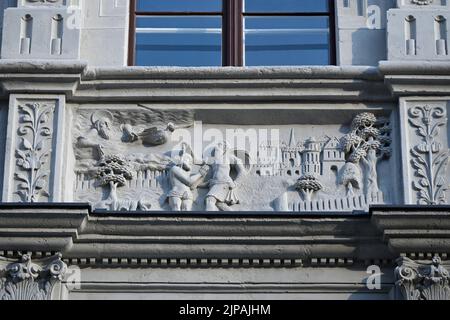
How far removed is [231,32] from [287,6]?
554 mm

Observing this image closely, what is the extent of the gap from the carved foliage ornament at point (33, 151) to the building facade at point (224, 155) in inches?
0.5

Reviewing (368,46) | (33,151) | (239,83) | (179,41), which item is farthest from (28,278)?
(368,46)

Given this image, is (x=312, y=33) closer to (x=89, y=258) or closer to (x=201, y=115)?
(x=201, y=115)

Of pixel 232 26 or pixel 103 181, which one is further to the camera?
pixel 232 26

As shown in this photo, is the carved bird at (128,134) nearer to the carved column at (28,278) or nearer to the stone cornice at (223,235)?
the stone cornice at (223,235)

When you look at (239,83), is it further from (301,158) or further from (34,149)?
(34,149)

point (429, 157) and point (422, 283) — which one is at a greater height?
point (429, 157)

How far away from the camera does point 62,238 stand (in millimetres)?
13000

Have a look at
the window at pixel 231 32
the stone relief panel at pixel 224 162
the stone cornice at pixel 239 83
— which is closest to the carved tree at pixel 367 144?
the stone relief panel at pixel 224 162

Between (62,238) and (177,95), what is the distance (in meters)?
1.61

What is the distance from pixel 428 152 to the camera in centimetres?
1353

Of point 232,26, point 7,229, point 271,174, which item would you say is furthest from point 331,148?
point 7,229

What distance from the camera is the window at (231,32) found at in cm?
1440

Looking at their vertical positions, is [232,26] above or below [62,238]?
above
